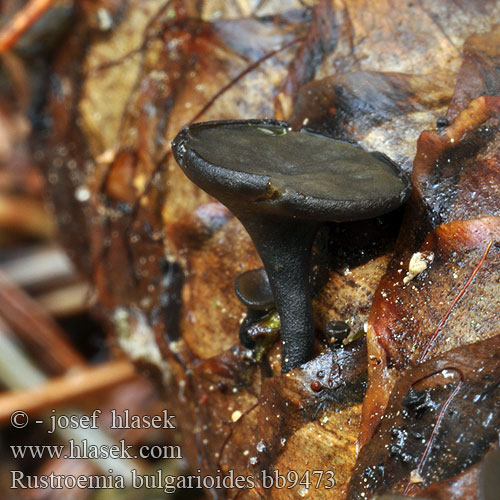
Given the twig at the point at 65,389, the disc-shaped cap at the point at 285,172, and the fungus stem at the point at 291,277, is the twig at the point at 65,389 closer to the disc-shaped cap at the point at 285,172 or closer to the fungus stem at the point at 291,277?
the fungus stem at the point at 291,277

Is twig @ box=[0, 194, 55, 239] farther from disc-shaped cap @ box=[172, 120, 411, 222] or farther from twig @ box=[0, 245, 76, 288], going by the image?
disc-shaped cap @ box=[172, 120, 411, 222]

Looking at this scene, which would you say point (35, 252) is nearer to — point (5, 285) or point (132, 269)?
point (5, 285)

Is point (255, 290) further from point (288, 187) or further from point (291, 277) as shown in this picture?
point (288, 187)

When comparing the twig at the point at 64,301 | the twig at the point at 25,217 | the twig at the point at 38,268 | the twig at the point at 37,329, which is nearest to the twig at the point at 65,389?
the twig at the point at 37,329

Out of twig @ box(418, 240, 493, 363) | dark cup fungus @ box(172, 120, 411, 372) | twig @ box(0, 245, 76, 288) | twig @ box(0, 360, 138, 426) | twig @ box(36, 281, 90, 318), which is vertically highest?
dark cup fungus @ box(172, 120, 411, 372)

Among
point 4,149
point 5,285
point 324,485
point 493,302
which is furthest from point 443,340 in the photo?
point 4,149

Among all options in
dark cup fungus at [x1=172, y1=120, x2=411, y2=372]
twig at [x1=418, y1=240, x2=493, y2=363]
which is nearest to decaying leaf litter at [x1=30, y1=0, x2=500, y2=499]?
twig at [x1=418, y1=240, x2=493, y2=363]
